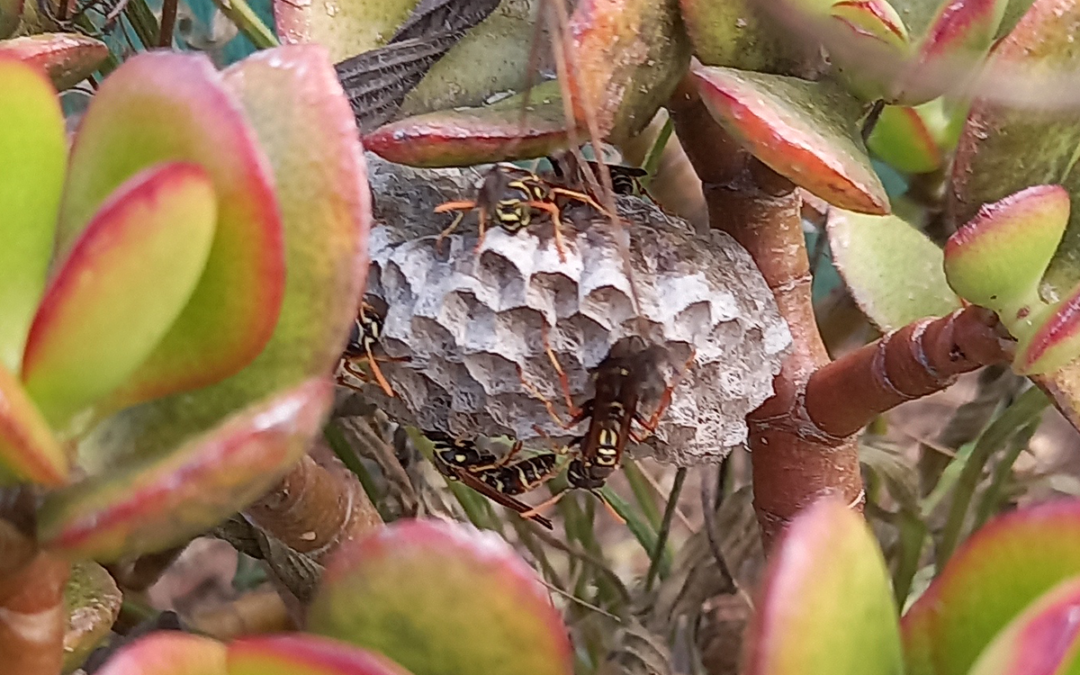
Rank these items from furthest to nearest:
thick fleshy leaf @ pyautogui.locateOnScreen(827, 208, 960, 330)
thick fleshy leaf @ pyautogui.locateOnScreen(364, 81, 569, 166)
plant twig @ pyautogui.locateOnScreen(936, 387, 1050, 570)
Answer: plant twig @ pyautogui.locateOnScreen(936, 387, 1050, 570), thick fleshy leaf @ pyautogui.locateOnScreen(827, 208, 960, 330), thick fleshy leaf @ pyautogui.locateOnScreen(364, 81, 569, 166)

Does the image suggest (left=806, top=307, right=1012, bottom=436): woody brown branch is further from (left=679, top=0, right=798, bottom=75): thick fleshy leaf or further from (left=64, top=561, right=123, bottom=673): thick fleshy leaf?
(left=64, top=561, right=123, bottom=673): thick fleshy leaf

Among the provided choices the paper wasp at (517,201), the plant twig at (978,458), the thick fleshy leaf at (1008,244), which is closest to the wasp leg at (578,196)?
the paper wasp at (517,201)

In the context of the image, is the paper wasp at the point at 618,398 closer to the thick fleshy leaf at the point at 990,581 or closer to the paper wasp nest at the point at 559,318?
the paper wasp nest at the point at 559,318

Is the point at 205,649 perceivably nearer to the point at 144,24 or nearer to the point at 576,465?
the point at 576,465

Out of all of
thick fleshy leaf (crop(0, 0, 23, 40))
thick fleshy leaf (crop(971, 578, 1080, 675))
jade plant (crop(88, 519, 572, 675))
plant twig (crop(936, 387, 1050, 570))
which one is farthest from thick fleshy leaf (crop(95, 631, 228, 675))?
plant twig (crop(936, 387, 1050, 570))

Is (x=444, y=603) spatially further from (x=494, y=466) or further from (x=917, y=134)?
(x=917, y=134)
